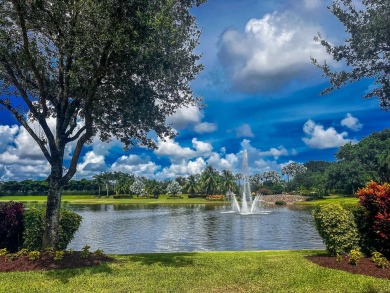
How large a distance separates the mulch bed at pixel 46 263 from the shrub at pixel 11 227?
2.11 m

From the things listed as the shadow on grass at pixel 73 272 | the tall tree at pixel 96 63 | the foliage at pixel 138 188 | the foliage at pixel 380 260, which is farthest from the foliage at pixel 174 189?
the foliage at pixel 380 260

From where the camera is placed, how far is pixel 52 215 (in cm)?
1450

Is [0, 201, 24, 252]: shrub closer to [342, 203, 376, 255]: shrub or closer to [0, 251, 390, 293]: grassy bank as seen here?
[0, 251, 390, 293]: grassy bank

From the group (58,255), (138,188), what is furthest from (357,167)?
(58,255)

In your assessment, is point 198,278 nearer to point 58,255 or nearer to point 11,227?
point 58,255

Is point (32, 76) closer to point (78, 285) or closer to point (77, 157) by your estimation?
point (77, 157)

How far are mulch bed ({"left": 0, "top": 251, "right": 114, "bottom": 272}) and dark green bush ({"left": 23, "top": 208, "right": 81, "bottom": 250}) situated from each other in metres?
1.75

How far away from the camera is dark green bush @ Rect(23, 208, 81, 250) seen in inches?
631

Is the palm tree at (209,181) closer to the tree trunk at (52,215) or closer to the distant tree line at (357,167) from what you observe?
the distant tree line at (357,167)

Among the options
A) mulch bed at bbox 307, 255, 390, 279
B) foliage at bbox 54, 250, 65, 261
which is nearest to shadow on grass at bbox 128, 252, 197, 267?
foliage at bbox 54, 250, 65, 261

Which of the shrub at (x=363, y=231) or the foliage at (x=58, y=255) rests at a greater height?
the shrub at (x=363, y=231)

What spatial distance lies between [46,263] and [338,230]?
1187 centimetres

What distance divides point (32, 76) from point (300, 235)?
2474cm

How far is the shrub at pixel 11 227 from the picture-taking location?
53.4ft
